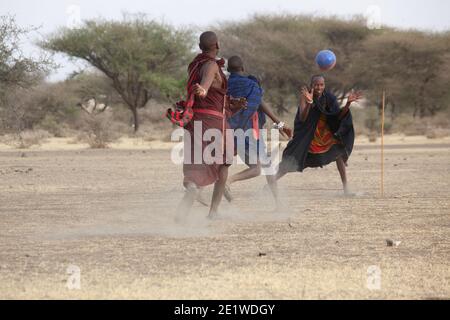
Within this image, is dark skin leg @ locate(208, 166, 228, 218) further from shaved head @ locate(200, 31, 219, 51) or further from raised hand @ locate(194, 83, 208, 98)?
shaved head @ locate(200, 31, 219, 51)

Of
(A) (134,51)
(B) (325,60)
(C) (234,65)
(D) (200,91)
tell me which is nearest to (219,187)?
(D) (200,91)

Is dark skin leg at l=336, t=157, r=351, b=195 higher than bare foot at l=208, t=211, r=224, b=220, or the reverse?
dark skin leg at l=336, t=157, r=351, b=195

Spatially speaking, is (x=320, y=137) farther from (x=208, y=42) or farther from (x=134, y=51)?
(x=134, y=51)

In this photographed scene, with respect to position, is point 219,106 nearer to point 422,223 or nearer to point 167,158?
point 422,223

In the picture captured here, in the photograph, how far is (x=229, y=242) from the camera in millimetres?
8133

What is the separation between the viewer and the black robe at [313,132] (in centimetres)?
1228

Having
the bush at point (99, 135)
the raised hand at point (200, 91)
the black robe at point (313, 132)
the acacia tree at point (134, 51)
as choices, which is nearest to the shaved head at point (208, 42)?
the raised hand at point (200, 91)

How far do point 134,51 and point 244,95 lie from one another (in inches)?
1371

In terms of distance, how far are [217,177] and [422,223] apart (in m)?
2.16

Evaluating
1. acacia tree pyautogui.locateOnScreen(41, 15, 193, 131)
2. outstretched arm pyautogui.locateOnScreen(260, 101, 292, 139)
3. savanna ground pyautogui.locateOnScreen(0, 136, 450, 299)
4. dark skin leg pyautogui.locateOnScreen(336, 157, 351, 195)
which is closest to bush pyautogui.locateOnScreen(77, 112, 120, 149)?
acacia tree pyautogui.locateOnScreen(41, 15, 193, 131)

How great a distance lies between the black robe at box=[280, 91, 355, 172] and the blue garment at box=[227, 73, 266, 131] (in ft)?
5.42

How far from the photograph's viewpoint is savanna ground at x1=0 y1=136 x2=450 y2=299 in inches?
241

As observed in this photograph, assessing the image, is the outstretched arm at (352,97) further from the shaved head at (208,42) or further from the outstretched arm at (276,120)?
the shaved head at (208,42)
